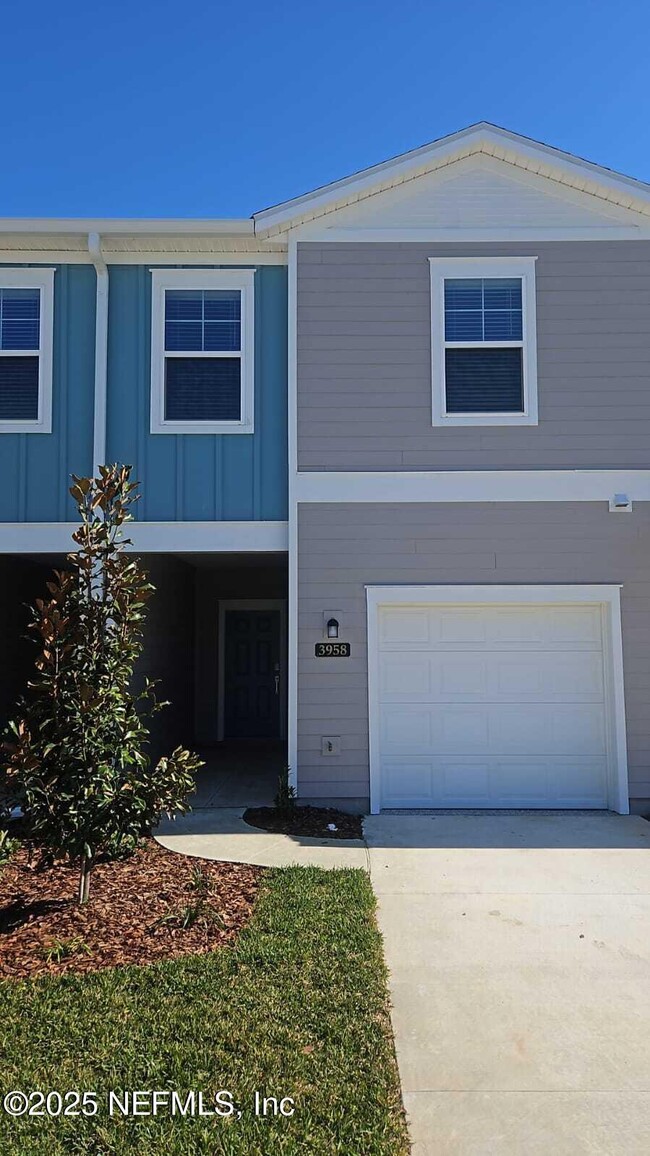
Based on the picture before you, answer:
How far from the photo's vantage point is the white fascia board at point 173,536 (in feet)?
24.8

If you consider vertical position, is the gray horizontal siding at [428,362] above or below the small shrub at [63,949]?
above

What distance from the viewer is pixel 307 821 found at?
268 inches

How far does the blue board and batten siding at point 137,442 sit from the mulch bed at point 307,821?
9.71 ft

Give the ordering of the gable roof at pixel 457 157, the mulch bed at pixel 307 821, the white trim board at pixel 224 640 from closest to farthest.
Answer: the mulch bed at pixel 307 821, the gable roof at pixel 457 157, the white trim board at pixel 224 640

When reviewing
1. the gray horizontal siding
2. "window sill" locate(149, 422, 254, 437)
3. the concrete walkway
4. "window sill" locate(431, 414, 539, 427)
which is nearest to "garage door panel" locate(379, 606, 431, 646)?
the gray horizontal siding

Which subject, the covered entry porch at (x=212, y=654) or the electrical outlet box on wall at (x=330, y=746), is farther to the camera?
the covered entry porch at (x=212, y=654)

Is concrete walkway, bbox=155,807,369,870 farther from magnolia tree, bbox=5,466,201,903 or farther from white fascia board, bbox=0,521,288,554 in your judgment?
white fascia board, bbox=0,521,288,554

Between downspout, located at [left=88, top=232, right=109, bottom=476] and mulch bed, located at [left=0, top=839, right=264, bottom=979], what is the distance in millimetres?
4072

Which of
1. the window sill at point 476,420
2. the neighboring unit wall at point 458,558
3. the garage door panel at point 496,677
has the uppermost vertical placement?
the window sill at point 476,420

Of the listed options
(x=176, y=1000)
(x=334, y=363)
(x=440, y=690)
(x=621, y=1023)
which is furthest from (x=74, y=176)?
(x=621, y=1023)

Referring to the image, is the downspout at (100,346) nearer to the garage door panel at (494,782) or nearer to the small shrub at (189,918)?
the garage door panel at (494,782)

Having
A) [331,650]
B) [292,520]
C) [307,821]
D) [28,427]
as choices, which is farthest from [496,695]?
[28,427]

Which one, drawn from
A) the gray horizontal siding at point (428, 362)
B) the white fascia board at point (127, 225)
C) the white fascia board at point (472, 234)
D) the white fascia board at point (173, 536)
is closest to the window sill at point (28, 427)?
the white fascia board at point (173, 536)

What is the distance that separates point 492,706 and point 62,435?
532 cm
